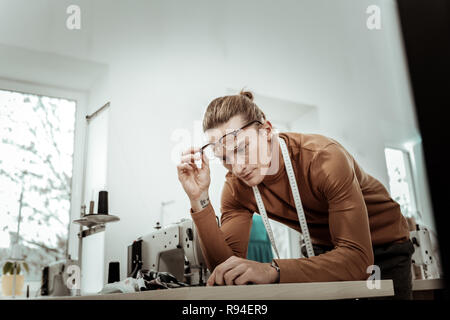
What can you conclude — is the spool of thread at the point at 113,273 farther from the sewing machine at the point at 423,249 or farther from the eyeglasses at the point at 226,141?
the sewing machine at the point at 423,249

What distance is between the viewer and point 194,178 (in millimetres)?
1469

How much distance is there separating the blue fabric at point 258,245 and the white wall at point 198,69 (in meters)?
0.33

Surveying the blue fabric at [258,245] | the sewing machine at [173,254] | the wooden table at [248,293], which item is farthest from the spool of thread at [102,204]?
the wooden table at [248,293]

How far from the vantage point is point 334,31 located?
11.2 ft

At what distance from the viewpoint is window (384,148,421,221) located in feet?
11.3

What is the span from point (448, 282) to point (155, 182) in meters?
2.09

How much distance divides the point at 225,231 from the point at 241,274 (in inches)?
22.6

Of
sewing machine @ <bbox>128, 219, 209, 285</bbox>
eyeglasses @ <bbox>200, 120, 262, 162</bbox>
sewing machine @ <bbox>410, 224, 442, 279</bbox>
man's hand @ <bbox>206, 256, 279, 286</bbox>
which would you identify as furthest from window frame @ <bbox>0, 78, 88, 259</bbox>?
sewing machine @ <bbox>410, 224, 442, 279</bbox>

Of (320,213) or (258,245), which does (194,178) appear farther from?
(258,245)

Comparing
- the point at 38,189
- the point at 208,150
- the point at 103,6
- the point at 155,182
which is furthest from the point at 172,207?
the point at 103,6

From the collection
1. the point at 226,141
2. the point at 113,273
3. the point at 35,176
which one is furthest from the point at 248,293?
the point at 35,176

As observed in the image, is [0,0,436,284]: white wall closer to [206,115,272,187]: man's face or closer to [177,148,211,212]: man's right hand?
[177,148,211,212]: man's right hand
